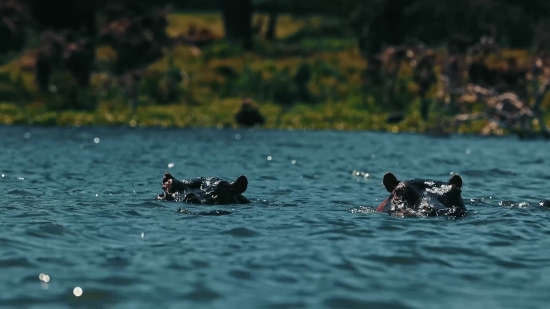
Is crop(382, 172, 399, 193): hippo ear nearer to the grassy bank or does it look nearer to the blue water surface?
the blue water surface

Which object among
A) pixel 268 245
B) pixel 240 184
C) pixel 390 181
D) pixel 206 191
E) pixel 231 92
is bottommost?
pixel 268 245

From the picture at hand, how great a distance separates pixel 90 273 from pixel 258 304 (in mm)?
2208

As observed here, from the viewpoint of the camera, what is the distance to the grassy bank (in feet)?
148

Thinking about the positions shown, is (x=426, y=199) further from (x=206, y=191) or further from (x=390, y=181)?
(x=206, y=191)

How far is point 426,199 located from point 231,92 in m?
39.6

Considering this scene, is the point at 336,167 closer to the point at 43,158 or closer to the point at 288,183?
the point at 288,183

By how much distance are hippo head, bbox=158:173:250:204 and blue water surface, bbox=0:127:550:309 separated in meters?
0.31

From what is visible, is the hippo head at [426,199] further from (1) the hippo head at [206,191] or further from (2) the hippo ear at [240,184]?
(1) the hippo head at [206,191]

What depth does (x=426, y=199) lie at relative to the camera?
1484cm

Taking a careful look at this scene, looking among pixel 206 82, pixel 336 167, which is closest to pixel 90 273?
pixel 336 167

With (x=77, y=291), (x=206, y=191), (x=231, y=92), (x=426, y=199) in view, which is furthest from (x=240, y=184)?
(x=231, y=92)

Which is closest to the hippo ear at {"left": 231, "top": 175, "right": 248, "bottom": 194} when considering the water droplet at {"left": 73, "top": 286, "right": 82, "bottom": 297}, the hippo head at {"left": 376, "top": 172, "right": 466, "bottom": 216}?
the hippo head at {"left": 376, "top": 172, "right": 466, "bottom": 216}

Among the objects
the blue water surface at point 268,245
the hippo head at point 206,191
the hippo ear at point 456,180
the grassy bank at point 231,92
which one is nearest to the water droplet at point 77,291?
the blue water surface at point 268,245

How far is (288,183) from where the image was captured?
21.6m
